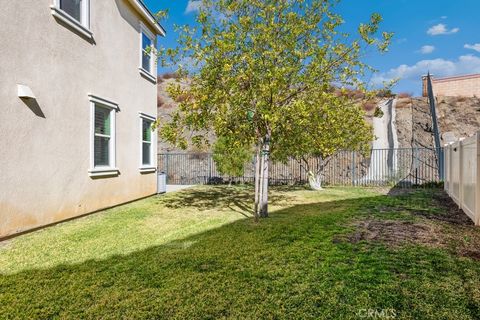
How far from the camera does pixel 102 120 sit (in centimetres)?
853

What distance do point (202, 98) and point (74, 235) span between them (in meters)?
3.56

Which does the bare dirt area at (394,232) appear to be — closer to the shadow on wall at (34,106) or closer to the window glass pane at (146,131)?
the shadow on wall at (34,106)

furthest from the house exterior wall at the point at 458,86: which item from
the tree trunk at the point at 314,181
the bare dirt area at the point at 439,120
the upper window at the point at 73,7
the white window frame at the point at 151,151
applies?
the upper window at the point at 73,7

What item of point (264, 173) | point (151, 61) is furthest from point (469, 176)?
point (151, 61)

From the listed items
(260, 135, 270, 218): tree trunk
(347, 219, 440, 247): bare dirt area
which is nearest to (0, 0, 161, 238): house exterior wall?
(260, 135, 270, 218): tree trunk

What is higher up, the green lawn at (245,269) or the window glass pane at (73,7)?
the window glass pane at (73,7)

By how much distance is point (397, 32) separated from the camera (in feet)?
21.4

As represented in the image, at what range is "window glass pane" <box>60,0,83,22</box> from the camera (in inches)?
275

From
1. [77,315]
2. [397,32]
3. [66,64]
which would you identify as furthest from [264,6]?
[77,315]

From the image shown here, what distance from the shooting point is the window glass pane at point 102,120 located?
27.1 ft

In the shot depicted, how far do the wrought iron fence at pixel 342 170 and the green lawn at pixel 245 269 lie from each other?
11924 mm

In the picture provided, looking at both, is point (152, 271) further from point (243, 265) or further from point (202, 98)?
point (202, 98)

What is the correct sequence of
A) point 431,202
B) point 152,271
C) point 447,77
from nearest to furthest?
point 152,271, point 431,202, point 447,77

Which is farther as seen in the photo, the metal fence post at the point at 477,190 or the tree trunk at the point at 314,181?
the tree trunk at the point at 314,181
